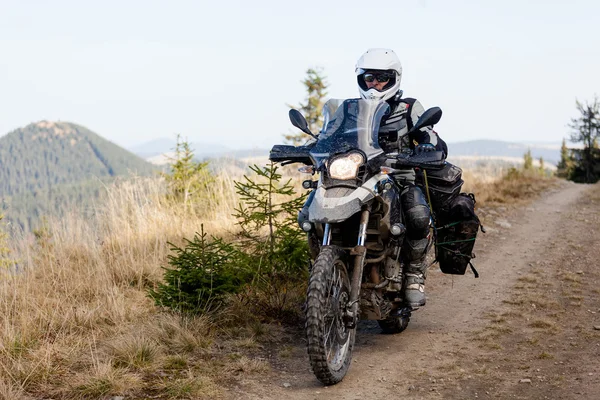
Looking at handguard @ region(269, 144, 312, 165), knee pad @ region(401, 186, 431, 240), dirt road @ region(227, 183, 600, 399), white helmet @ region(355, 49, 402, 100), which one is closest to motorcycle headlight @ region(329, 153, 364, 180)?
handguard @ region(269, 144, 312, 165)

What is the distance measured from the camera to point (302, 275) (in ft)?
23.7

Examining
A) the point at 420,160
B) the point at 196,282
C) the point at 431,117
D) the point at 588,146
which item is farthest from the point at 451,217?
the point at 588,146

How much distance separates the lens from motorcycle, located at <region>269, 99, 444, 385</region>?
186 inches

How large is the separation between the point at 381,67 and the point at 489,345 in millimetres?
2544

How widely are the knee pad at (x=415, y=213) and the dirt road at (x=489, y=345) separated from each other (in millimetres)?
1047

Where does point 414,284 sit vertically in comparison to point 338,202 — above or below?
below

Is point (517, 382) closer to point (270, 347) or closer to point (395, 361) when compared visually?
point (395, 361)

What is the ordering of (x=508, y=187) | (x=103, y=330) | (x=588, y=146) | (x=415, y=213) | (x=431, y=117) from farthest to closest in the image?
(x=588, y=146) → (x=508, y=187) → (x=103, y=330) → (x=415, y=213) → (x=431, y=117)

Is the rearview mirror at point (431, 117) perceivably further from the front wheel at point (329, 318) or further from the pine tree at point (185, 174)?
the pine tree at point (185, 174)

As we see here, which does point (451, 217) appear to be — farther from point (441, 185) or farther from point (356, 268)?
point (356, 268)

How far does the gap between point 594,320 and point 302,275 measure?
2912mm

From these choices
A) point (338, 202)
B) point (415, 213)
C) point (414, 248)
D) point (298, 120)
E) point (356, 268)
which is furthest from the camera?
point (414, 248)

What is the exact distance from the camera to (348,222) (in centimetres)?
518

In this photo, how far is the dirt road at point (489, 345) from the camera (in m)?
4.82
